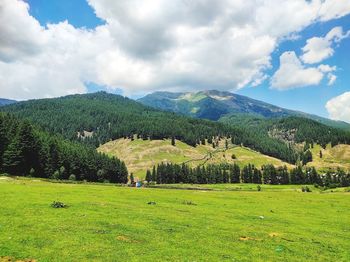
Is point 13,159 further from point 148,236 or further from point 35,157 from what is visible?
point 148,236

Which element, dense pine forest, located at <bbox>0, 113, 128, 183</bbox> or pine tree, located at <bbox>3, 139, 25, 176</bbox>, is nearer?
pine tree, located at <bbox>3, 139, 25, 176</bbox>

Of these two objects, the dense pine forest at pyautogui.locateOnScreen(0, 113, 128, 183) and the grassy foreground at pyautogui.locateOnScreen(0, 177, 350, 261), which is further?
the dense pine forest at pyautogui.locateOnScreen(0, 113, 128, 183)

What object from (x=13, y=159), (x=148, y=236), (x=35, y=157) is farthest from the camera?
(x=35, y=157)

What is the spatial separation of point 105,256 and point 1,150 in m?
113

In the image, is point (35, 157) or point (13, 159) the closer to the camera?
point (13, 159)

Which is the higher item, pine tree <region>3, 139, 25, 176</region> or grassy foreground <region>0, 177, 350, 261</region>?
pine tree <region>3, 139, 25, 176</region>

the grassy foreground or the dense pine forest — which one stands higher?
the dense pine forest

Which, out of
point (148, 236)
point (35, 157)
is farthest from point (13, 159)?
point (148, 236)

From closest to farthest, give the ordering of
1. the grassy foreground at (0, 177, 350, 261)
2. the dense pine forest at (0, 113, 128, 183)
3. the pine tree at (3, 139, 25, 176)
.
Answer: the grassy foreground at (0, 177, 350, 261) < the pine tree at (3, 139, 25, 176) < the dense pine forest at (0, 113, 128, 183)

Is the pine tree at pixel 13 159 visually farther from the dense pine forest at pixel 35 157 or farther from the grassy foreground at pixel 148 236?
the grassy foreground at pixel 148 236

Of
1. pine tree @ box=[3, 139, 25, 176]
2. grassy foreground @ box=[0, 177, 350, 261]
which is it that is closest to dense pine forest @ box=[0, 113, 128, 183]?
pine tree @ box=[3, 139, 25, 176]

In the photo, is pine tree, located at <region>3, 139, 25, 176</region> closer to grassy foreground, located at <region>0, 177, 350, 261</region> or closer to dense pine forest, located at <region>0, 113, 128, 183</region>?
dense pine forest, located at <region>0, 113, 128, 183</region>

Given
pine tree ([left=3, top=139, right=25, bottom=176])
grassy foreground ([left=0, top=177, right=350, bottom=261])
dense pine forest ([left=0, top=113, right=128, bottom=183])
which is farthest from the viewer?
dense pine forest ([left=0, top=113, right=128, bottom=183])

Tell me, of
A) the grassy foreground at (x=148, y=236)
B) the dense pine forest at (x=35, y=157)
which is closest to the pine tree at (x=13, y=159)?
the dense pine forest at (x=35, y=157)
